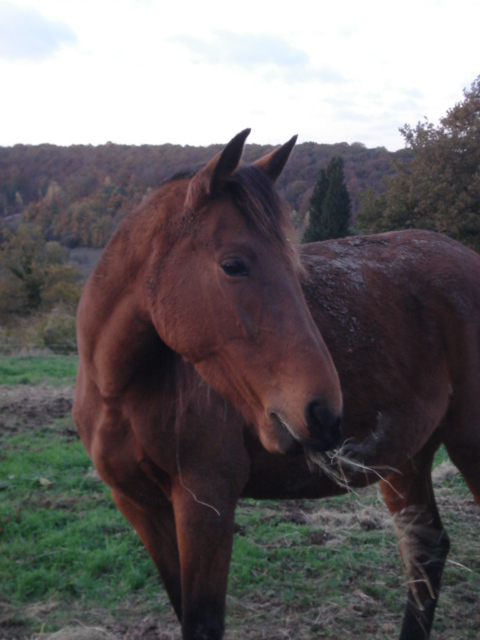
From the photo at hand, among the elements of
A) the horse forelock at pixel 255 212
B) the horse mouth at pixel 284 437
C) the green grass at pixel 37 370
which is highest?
the horse forelock at pixel 255 212

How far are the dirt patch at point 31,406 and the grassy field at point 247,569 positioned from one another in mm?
1745

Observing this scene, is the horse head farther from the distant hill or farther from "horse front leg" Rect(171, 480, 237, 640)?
the distant hill

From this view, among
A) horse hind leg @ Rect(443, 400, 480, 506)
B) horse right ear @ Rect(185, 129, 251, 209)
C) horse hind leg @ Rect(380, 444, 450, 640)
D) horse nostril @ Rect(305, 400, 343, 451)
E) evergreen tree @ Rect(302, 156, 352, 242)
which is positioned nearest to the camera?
horse nostril @ Rect(305, 400, 343, 451)

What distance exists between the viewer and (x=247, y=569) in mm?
3527

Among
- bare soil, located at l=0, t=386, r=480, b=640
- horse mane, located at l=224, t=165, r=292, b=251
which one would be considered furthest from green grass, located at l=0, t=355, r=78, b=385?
horse mane, located at l=224, t=165, r=292, b=251

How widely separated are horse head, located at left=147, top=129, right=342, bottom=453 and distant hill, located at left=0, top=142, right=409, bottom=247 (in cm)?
1434

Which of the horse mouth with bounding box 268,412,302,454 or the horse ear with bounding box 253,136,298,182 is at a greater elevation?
the horse ear with bounding box 253,136,298,182

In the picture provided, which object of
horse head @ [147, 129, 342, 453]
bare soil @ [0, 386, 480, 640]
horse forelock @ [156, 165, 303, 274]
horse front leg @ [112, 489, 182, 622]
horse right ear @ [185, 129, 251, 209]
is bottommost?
bare soil @ [0, 386, 480, 640]

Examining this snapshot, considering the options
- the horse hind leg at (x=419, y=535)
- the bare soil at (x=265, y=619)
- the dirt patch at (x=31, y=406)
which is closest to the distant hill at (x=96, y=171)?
the dirt patch at (x=31, y=406)

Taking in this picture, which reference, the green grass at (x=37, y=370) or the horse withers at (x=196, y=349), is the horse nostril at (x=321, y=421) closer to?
the horse withers at (x=196, y=349)

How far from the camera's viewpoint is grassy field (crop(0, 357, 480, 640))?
2.99m

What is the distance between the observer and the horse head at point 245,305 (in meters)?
1.53

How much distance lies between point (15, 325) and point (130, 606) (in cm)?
2074

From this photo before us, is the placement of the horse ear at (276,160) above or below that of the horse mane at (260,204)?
above
